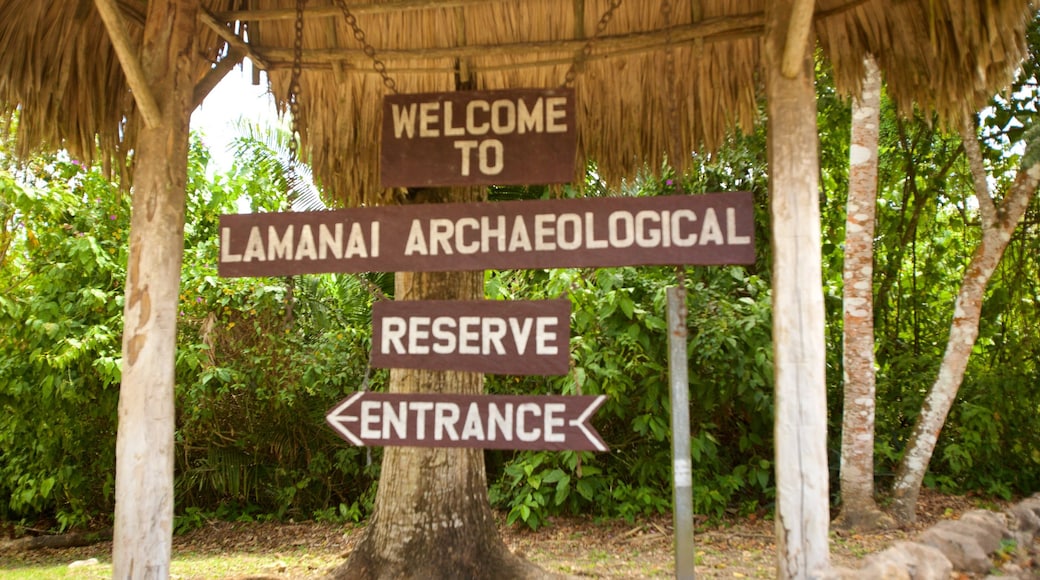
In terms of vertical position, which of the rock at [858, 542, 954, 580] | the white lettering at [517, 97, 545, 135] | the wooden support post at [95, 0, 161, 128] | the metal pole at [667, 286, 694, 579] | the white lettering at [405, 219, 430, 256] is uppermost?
the wooden support post at [95, 0, 161, 128]

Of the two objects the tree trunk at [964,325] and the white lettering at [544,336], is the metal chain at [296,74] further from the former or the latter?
the tree trunk at [964,325]

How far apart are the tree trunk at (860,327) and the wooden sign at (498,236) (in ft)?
9.55

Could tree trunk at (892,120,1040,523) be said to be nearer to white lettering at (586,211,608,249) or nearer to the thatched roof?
the thatched roof

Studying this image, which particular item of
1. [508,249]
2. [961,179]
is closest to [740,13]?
[508,249]

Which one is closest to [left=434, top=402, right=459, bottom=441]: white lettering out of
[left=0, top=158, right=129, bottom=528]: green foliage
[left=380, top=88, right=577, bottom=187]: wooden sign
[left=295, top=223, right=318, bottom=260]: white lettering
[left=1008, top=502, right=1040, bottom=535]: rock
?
[left=295, top=223, right=318, bottom=260]: white lettering

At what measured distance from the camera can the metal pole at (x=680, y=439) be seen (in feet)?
9.00

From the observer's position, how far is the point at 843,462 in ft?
17.2

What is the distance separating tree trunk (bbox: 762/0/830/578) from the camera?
8.84 feet

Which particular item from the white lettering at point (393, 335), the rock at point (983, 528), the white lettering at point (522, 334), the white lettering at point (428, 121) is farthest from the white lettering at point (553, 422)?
the rock at point (983, 528)

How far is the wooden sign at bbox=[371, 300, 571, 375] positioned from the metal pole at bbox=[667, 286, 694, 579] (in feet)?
1.33

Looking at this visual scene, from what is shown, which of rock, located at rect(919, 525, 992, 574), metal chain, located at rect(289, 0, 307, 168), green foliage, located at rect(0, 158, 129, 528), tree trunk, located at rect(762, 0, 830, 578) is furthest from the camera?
green foliage, located at rect(0, 158, 129, 528)

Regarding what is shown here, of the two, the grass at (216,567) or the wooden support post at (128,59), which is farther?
the grass at (216,567)

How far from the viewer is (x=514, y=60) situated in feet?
12.1

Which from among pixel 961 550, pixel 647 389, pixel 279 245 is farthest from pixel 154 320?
pixel 961 550
